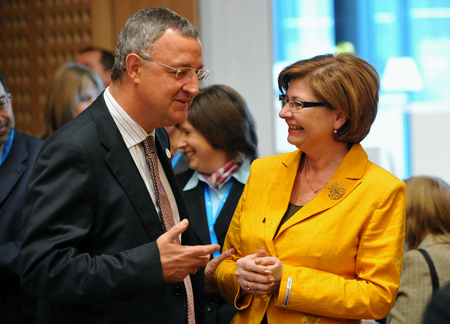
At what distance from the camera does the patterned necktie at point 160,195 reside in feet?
6.19

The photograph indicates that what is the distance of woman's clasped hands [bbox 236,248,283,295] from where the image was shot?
74.5 inches

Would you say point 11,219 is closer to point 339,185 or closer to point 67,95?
point 67,95

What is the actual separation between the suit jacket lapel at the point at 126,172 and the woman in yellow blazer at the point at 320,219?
40 cm

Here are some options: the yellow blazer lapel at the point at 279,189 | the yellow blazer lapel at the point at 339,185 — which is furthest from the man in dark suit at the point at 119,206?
the yellow blazer lapel at the point at 339,185

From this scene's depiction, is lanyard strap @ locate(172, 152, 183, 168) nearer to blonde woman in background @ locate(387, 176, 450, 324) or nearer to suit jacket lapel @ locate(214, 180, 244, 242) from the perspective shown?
suit jacket lapel @ locate(214, 180, 244, 242)

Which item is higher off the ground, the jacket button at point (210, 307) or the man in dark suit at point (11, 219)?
the man in dark suit at point (11, 219)

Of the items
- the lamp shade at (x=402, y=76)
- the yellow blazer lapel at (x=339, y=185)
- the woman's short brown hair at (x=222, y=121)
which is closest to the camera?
the yellow blazer lapel at (x=339, y=185)

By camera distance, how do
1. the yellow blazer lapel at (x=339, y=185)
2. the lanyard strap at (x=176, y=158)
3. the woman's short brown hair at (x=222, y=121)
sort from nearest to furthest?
the yellow blazer lapel at (x=339, y=185)
the woman's short brown hair at (x=222, y=121)
the lanyard strap at (x=176, y=158)

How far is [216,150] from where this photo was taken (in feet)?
9.24

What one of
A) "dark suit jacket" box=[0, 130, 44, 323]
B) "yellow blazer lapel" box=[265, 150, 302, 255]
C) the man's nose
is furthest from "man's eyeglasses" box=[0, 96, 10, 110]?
"yellow blazer lapel" box=[265, 150, 302, 255]

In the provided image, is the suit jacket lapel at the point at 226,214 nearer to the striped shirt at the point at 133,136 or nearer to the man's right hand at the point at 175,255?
the striped shirt at the point at 133,136

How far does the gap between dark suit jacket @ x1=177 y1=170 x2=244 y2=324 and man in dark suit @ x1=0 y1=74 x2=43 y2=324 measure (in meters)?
0.80

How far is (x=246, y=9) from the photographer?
5.18m

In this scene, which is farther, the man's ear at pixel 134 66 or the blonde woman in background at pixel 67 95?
the blonde woman in background at pixel 67 95
